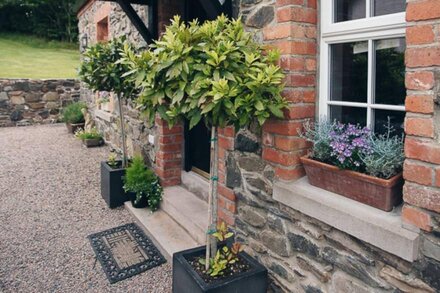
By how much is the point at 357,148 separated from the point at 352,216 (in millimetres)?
372

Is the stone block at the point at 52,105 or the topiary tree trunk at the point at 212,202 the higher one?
the stone block at the point at 52,105

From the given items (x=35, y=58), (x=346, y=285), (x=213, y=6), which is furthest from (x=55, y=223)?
(x=35, y=58)

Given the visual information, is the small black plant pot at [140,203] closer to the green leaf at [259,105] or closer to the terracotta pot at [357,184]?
the terracotta pot at [357,184]

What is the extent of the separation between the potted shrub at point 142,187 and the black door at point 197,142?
1.71ft

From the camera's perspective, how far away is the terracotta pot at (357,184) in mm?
1832

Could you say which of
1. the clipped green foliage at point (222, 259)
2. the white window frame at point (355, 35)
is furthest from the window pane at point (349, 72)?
the clipped green foliage at point (222, 259)

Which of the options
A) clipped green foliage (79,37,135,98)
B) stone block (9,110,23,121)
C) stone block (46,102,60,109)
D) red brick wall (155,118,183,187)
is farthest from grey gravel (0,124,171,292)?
stone block (46,102,60,109)

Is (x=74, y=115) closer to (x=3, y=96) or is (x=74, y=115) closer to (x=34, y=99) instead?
(x=34, y=99)

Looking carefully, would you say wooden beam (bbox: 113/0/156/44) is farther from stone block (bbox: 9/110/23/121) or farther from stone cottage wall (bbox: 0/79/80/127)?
stone block (bbox: 9/110/23/121)

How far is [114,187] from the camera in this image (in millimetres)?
4621

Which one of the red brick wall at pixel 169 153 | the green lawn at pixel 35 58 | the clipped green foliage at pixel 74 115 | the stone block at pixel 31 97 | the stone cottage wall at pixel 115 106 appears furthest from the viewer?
the green lawn at pixel 35 58

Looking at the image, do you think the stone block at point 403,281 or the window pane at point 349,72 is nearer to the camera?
the stone block at point 403,281

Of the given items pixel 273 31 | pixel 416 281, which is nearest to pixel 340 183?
pixel 416 281

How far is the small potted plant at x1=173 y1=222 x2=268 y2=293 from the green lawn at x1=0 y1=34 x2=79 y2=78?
12.7 metres
